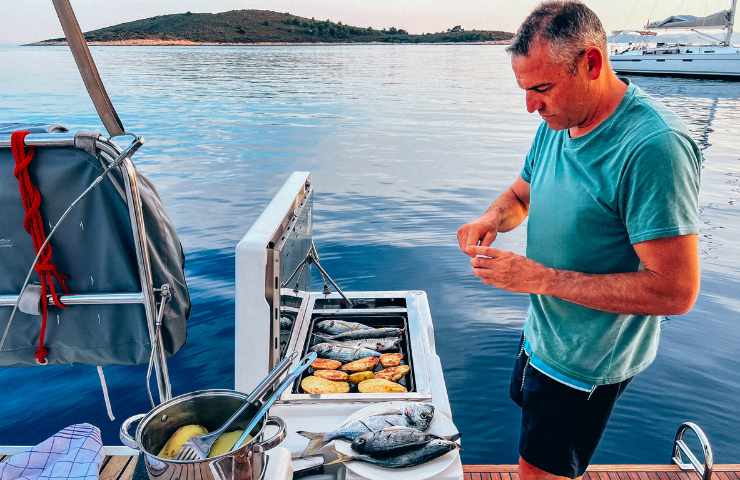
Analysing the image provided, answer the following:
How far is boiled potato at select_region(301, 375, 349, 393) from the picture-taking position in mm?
2461

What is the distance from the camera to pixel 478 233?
7.90 feet

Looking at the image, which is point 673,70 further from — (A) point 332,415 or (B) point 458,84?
(A) point 332,415

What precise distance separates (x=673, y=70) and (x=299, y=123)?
114 feet

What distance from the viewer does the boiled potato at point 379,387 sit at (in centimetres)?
244

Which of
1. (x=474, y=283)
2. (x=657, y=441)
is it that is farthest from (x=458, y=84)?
(x=657, y=441)

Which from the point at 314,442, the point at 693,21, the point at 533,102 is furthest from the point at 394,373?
the point at 693,21

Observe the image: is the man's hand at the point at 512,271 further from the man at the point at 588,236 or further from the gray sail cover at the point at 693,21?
the gray sail cover at the point at 693,21

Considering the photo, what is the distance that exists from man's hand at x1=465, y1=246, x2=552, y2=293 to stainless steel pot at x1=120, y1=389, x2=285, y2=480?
0.85 meters

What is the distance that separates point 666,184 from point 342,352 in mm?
1647

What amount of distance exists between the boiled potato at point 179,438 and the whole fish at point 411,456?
1.88 ft

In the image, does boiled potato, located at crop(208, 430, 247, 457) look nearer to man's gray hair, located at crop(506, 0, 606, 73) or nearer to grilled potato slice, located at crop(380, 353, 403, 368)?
grilled potato slice, located at crop(380, 353, 403, 368)

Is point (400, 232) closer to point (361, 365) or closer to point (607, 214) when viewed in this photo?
point (361, 365)

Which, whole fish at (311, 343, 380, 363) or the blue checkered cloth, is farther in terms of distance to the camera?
whole fish at (311, 343, 380, 363)

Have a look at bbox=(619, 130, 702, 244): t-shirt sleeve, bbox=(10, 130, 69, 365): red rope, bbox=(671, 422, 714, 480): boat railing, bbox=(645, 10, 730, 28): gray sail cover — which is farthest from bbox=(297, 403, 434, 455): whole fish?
bbox=(645, 10, 730, 28): gray sail cover
